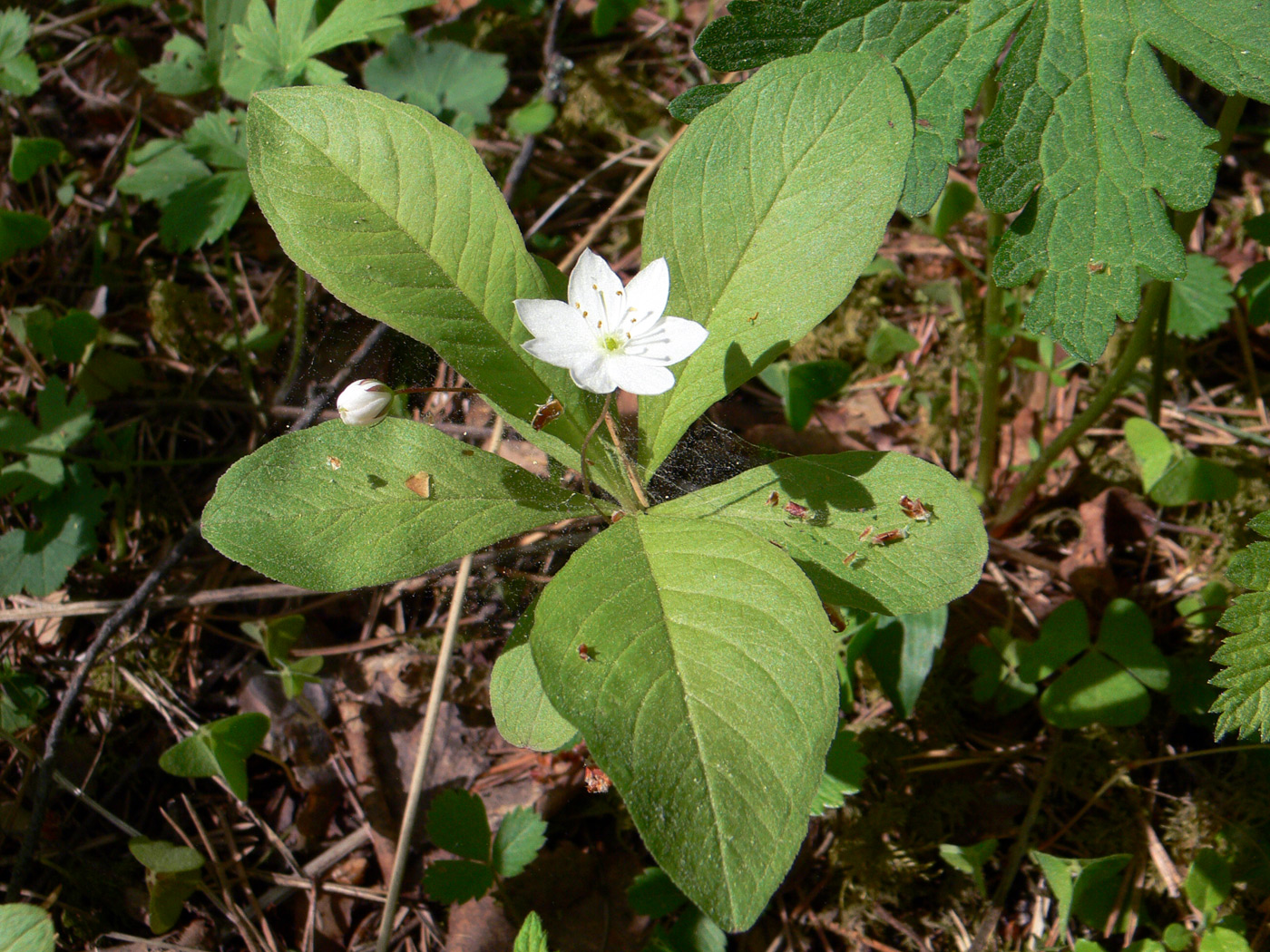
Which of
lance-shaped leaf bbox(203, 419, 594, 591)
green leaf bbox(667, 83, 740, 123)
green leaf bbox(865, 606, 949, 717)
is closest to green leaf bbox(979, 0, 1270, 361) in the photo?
green leaf bbox(667, 83, 740, 123)

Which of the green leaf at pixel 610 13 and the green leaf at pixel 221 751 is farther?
the green leaf at pixel 610 13

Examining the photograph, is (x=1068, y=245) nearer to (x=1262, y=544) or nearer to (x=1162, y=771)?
(x=1262, y=544)

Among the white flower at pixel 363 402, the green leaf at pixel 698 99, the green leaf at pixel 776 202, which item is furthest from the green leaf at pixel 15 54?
the green leaf at pixel 776 202

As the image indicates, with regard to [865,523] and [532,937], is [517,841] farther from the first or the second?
[865,523]

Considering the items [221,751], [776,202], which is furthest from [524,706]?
[776,202]

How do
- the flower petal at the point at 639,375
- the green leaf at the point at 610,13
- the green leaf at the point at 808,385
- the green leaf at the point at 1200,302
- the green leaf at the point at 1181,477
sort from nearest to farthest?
the flower petal at the point at 639,375 < the green leaf at the point at 1181,477 < the green leaf at the point at 1200,302 < the green leaf at the point at 808,385 < the green leaf at the point at 610,13

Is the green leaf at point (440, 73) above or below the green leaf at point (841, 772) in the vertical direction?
above

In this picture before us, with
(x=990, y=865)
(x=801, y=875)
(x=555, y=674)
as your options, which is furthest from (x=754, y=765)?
(x=990, y=865)

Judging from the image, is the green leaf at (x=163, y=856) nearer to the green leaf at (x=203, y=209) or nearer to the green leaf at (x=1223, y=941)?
the green leaf at (x=203, y=209)
